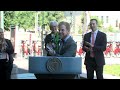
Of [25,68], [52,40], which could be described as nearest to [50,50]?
[52,40]

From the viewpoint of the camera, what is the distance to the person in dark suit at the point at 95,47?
4.16 meters

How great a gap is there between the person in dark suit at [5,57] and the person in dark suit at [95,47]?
0.82 meters

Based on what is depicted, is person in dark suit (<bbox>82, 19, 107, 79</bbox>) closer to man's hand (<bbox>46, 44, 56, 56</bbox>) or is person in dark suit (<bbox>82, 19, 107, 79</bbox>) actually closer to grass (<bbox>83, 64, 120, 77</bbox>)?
grass (<bbox>83, 64, 120, 77</bbox>)

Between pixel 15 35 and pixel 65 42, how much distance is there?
0.57 m

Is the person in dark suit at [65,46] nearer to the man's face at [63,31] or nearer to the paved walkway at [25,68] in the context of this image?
the man's face at [63,31]

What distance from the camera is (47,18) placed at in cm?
404

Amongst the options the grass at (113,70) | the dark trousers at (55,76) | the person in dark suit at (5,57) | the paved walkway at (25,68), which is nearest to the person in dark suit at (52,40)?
the dark trousers at (55,76)

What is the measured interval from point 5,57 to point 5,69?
5.3 inches

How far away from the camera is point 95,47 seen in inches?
164

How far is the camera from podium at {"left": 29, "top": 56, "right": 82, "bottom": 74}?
384 centimetres

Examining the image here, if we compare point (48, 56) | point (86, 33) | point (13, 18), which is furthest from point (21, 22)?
point (86, 33)

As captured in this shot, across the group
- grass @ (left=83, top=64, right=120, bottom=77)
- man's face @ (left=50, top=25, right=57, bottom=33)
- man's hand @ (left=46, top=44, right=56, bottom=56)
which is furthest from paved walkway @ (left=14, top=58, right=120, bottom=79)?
man's face @ (left=50, top=25, right=57, bottom=33)
